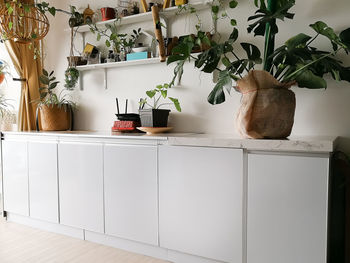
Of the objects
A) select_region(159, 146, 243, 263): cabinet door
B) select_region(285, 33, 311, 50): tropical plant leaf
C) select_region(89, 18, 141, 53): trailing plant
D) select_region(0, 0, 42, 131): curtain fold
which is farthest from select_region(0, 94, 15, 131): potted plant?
select_region(285, 33, 311, 50): tropical plant leaf

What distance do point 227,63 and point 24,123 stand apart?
224 centimetres

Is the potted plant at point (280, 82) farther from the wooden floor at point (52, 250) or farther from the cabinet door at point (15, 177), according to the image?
the cabinet door at point (15, 177)

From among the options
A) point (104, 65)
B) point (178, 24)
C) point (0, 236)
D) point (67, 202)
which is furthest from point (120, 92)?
point (0, 236)

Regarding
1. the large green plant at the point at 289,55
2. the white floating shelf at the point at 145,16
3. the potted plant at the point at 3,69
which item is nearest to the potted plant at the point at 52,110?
the potted plant at the point at 3,69

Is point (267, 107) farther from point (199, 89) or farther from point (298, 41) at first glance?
point (199, 89)

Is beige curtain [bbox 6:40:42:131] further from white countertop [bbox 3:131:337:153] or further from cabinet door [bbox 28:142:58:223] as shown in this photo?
white countertop [bbox 3:131:337:153]

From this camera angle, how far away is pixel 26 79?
125 inches

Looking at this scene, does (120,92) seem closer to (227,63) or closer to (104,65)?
(104,65)

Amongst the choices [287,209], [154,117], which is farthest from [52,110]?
[287,209]

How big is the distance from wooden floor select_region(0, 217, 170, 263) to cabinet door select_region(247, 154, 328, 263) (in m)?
0.78

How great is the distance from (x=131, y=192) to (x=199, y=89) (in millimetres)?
979

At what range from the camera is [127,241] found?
2303 millimetres

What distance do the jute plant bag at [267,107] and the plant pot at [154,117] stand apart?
798 mm

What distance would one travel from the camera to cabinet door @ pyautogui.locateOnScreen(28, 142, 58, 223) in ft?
8.57
